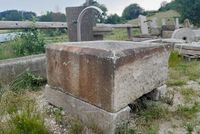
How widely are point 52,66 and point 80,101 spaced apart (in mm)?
630

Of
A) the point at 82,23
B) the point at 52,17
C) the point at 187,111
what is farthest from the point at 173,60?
the point at 52,17

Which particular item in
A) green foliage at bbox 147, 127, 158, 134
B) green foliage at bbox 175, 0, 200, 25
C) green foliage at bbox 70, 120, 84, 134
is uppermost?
green foliage at bbox 175, 0, 200, 25

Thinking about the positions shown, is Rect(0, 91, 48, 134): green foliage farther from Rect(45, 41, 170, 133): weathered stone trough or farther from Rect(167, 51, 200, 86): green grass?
Rect(167, 51, 200, 86): green grass

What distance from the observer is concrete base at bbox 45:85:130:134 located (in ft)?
7.98

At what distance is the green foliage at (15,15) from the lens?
16.4 feet

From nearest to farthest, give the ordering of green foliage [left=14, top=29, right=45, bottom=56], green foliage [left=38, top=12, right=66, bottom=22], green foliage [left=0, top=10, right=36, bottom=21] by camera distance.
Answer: green foliage [left=14, top=29, right=45, bottom=56], green foliage [left=0, top=10, right=36, bottom=21], green foliage [left=38, top=12, right=66, bottom=22]

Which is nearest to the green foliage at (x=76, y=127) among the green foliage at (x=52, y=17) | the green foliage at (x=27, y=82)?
the green foliage at (x=27, y=82)

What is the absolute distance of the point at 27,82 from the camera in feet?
12.7

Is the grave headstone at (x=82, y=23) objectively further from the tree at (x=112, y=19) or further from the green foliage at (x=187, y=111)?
the tree at (x=112, y=19)

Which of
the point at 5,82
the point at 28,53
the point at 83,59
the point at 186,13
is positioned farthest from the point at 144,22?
the point at 186,13

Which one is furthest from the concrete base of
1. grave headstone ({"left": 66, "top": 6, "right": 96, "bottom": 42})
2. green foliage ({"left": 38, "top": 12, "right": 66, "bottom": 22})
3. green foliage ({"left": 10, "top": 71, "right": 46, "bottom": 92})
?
green foliage ({"left": 38, "top": 12, "right": 66, "bottom": 22})

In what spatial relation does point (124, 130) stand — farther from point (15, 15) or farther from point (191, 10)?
point (191, 10)

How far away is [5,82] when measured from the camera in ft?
12.2

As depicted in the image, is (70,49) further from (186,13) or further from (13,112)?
(186,13)
